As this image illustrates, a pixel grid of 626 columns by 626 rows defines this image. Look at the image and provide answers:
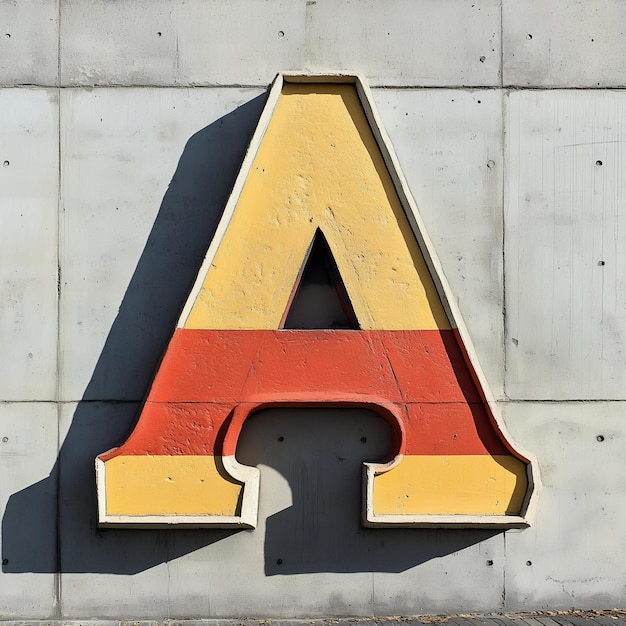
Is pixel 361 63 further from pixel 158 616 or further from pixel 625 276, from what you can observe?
pixel 158 616

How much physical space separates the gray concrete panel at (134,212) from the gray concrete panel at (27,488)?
0.29 m

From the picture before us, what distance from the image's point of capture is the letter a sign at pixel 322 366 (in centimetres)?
491

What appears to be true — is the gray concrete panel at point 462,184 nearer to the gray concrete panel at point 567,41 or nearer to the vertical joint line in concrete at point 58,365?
the gray concrete panel at point 567,41

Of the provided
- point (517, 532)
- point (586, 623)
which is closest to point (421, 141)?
point (517, 532)

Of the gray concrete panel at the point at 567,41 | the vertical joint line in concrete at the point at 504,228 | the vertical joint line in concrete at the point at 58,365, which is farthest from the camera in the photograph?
the gray concrete panel at the point at 567,41

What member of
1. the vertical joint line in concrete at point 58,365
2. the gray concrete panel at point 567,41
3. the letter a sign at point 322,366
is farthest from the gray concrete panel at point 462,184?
the vertical joint line in concrete at point 58,365

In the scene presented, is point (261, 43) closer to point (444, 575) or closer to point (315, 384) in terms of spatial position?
point (315, 384)

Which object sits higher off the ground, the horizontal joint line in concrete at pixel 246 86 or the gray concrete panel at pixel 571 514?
the horizontal joint line in concrete at pixel 246 86

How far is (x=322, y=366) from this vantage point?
16.3 feet

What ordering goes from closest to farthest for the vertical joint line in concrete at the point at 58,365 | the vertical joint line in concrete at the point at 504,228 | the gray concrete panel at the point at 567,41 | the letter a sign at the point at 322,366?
the letter a sign at the point at 322,366 → the vertical joint line in concrete at the point at 58,365 → the vertical joint line in concrete at the point at 504,228 → the gray concrete panel at the point at 567,41

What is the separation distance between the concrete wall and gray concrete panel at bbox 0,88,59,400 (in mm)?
15

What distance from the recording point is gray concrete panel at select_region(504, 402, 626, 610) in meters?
5.25

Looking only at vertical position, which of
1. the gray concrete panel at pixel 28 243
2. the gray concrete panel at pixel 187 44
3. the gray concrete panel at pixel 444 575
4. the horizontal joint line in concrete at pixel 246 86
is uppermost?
the gray concrete panel at pixel 187 44

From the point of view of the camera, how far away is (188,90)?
5320mm
